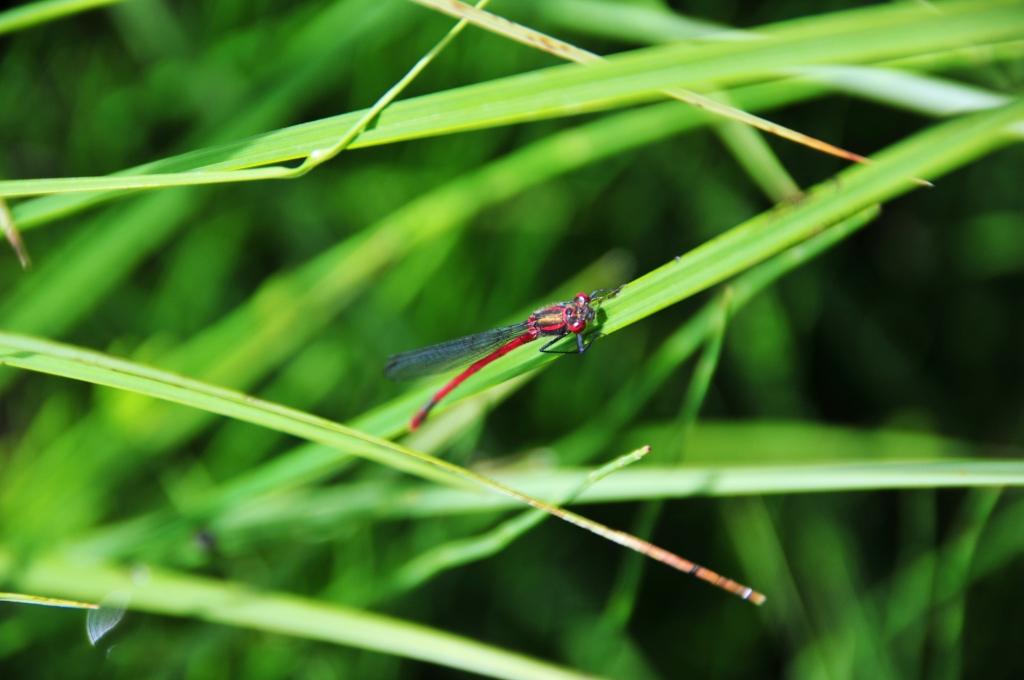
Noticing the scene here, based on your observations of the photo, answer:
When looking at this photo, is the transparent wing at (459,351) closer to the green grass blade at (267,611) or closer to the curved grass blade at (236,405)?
the green grass blade at (267,611)

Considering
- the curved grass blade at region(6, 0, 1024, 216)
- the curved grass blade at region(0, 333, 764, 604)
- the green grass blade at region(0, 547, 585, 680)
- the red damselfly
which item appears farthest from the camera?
the red damselfly

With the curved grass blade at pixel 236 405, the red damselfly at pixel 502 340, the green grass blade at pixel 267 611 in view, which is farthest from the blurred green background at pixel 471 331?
the curved grass blade at pixel 236 405

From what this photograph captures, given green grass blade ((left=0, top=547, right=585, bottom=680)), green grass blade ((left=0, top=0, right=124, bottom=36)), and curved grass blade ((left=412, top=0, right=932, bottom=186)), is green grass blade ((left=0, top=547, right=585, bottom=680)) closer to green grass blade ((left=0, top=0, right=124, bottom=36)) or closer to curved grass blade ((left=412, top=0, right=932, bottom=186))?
curved grass blade ((left=412, top=0, right=932, bottom=186))

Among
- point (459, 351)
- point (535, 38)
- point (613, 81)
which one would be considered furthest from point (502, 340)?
point (613, 81)

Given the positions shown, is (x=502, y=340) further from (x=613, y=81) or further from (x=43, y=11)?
(x=43, y=11)

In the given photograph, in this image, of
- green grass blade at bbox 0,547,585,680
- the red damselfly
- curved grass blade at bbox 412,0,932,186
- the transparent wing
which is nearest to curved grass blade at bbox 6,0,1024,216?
curved grass blade at bbox 412,0,932,186

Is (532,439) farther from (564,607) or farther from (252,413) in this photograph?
(252,413)

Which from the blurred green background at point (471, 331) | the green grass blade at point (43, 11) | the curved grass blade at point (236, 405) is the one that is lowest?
the blurred green background at point (471, 331)
